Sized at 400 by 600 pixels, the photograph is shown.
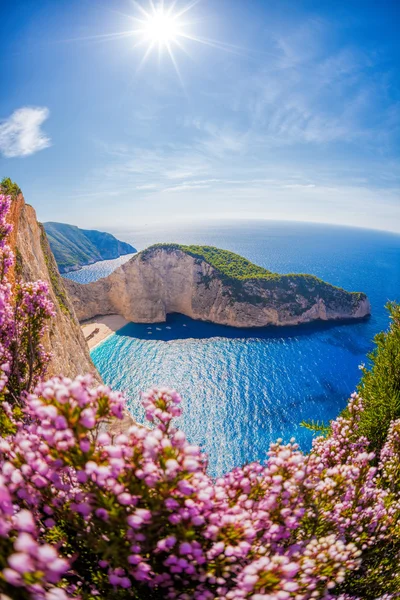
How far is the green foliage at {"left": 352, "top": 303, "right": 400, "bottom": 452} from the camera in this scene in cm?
1257

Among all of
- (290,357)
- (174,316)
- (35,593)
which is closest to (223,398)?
(290,357)

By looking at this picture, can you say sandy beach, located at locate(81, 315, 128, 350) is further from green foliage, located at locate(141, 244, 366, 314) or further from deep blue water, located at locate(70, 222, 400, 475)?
green foliage, located at locate(141, 244, 366, 314)

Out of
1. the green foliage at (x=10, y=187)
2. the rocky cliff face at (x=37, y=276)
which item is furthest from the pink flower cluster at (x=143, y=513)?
the green foliage at (x=10, y=187)

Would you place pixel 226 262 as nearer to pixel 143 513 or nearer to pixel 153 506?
pixel 153 506

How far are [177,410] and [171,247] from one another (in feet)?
262

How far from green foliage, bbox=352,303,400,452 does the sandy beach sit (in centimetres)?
5759

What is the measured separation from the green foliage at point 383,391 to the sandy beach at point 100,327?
5759 centimetres

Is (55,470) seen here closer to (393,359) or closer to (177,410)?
(177,410)

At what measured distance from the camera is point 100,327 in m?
71.4

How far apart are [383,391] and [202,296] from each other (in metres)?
65.4

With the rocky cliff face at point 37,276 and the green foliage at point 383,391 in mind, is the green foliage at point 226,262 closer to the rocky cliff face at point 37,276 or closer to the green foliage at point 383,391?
the rocky cliff face at point 37,276

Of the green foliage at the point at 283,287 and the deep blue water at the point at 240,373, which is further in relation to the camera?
the green foliage at the point at 283,287

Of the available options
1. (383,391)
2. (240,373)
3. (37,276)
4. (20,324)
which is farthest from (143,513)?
(240,373)

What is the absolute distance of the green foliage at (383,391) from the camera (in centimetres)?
1257
